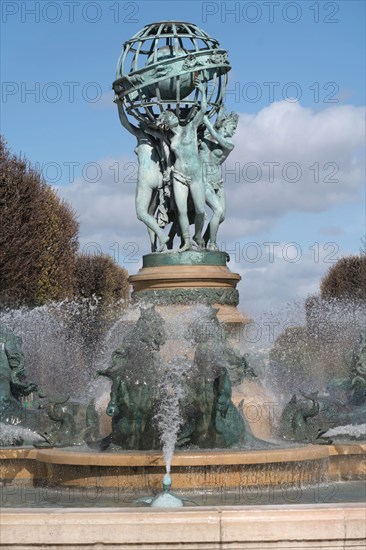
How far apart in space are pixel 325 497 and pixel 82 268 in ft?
115

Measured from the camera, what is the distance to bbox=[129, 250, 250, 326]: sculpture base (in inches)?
670

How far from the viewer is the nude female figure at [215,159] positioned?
17.8 m

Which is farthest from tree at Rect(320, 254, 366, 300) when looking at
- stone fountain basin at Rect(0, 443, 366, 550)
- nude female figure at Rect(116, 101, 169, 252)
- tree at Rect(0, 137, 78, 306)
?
stone fountain basin at Rect(0, 443, 366, 550)

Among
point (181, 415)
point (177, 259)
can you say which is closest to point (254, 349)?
point (177, 259)

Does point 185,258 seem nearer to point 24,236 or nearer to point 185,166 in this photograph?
point 185,166

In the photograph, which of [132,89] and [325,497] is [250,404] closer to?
[325,497]

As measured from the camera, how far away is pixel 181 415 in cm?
1313

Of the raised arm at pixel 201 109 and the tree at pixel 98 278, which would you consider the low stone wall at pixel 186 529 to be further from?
the tree at pixel 98 278

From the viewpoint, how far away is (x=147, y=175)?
17.8 m

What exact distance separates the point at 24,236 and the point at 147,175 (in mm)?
A: 16722

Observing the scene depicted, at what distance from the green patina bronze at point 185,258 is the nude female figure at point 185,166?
17 cm

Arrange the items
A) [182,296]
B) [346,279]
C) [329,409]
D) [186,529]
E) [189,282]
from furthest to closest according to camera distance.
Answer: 1. [346,279]
2. [189,282]
3. [182,296]
4. [329,409]
5. [186,529]

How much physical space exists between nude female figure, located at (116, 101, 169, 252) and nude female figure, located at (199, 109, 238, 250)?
714mm

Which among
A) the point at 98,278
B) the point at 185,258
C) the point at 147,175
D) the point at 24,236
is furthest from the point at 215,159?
the point at 98,278
